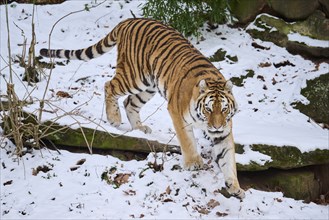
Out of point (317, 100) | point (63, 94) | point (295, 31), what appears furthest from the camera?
point (295, 31)

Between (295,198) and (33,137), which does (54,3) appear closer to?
(33,137)

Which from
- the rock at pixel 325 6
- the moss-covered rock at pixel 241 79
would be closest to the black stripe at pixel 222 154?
the moss-covered rock at pixel 241 79

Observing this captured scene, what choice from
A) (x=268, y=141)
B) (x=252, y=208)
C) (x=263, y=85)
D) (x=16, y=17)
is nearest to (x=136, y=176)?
(x=252, y=208)

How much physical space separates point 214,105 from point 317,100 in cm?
287

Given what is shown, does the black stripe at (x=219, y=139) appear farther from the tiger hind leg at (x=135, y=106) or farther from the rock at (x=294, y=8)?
the rock at (x=294, y=8)

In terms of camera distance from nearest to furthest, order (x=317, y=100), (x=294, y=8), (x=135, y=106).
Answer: (x=135, y=106), (x=317, y=100), (x=294, y=8)

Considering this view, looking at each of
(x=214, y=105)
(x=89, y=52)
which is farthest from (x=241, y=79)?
(x=214, y=105)

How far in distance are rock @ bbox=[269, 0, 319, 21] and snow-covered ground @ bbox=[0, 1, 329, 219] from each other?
2.54 ft

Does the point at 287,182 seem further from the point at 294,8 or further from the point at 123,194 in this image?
the point at 294,8

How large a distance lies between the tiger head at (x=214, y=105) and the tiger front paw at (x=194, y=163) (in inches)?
19.1

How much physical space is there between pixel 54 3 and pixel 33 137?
4754 millimetres

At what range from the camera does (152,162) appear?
509cm

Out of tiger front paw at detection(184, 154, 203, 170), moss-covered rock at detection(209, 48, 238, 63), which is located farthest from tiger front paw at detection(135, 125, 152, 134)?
moss-covered rock at detection(209, 48, 238, 63)

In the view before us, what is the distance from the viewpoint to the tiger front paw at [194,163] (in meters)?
4.80
